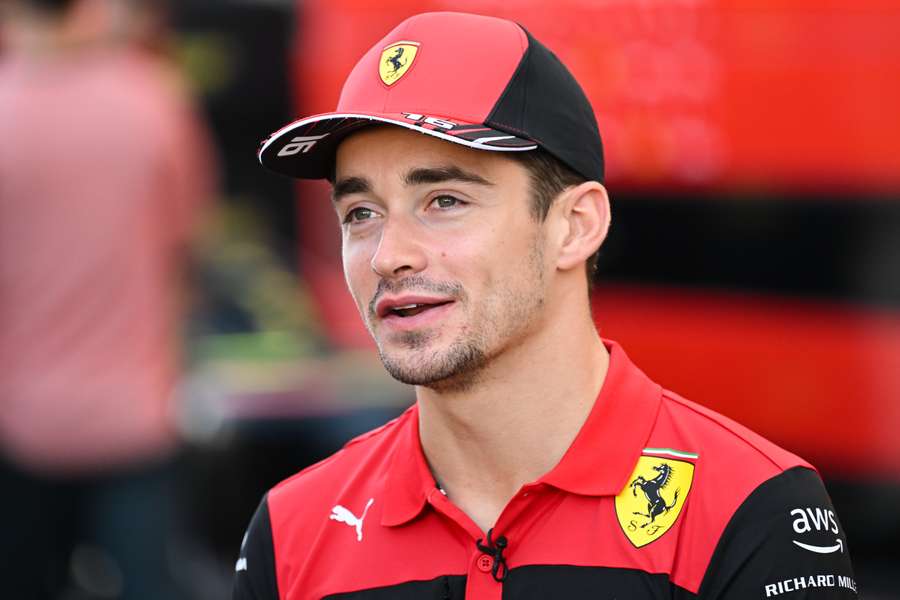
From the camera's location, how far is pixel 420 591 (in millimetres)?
2377

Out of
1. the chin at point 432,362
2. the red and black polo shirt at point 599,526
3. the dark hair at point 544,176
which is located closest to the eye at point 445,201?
the dark hair at point 544,176

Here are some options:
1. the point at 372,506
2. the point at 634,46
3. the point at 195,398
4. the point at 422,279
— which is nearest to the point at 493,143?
the point at 422,279

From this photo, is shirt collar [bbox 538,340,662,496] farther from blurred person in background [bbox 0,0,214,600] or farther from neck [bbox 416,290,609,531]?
blurred person in background [bbox 0,0,214,600]

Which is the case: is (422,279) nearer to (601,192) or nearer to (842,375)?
(601,192)

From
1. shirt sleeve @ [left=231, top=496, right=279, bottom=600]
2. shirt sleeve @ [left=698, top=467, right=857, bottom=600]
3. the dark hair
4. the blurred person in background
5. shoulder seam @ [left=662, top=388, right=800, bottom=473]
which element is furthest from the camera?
the blurred person in background

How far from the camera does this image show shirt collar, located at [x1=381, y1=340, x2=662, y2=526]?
2355mm

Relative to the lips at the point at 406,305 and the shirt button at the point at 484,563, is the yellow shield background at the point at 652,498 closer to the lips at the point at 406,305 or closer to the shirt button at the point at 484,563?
the shirt button at the point at 484,563

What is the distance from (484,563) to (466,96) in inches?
29.0

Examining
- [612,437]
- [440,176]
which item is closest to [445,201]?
[440,176]

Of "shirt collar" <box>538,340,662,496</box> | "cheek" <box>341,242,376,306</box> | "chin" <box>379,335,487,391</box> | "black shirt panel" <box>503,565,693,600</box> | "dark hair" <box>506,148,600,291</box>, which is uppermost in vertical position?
"dark hair" <box>506,148,600,291</box>

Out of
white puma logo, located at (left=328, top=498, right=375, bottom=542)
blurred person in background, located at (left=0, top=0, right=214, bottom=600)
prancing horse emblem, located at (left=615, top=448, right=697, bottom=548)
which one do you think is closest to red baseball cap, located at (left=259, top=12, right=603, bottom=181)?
prancing horse emblem, located at (left=615, top=448, right=697, bottom=548)

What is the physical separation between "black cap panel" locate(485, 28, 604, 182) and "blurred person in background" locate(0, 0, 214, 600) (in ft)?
6.91

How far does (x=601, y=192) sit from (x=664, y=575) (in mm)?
663

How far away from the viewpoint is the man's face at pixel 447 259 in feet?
7.75
